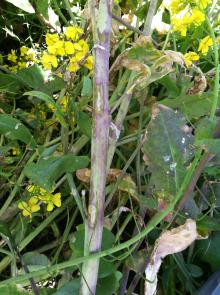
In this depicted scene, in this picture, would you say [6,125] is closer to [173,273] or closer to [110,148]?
[110,148]

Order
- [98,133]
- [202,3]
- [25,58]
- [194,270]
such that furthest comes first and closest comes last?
1. [25,58]
2. [194,270]
3. [202,3]
4. [98,133]

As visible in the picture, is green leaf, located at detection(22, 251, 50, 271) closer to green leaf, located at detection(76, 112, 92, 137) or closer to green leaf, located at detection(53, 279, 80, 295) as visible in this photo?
green leaf, located at detection(53, 279, 80, 295)

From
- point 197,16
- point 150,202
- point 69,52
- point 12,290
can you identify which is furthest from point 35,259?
point 197,16

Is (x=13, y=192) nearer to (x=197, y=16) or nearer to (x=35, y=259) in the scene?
(x=35, y=259)

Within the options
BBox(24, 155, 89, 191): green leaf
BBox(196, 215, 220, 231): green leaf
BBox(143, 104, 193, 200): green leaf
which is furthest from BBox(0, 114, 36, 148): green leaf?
BBox(196, 215, 220, 231): green leaf

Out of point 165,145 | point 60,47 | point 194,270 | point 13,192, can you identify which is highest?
point 60,47

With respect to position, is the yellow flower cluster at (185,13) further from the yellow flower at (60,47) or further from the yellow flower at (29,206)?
the yellow flower at (29,206)

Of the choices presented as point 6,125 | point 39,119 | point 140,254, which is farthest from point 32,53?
point 140,254
